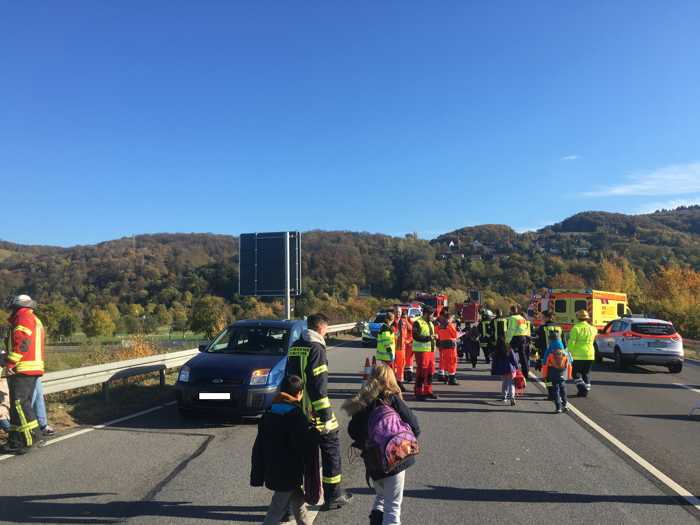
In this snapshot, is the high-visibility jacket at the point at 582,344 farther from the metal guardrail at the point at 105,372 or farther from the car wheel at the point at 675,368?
the metal guardrail at the point at 105,372

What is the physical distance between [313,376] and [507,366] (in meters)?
6.77

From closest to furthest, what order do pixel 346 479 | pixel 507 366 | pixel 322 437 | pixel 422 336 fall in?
pixel 322 437 < pixel 346 479 < pixel 507 366 < pixel 422 336

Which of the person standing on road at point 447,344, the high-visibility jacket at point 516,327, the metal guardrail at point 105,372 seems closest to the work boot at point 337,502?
the metal guardrail at point 105,372

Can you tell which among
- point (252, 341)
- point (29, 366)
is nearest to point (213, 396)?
point (252, 341)

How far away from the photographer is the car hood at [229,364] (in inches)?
342

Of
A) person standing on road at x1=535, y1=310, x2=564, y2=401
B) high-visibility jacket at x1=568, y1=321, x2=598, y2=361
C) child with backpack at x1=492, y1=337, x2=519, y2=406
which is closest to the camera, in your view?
person standing on road at x1=535, y1=310, x2=564, y2=401

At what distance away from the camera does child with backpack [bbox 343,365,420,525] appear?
4.07m

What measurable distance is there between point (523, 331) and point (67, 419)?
852 cm

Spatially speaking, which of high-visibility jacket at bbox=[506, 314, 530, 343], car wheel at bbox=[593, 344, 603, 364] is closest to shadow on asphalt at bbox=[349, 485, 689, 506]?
high-visibility jacket at bbox=[506, 314, 530, 343]

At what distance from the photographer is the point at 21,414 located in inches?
277

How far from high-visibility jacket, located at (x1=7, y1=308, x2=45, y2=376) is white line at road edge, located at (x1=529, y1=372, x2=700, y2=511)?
7336mm

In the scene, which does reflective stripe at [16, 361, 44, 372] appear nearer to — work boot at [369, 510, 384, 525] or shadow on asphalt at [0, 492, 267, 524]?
shadow on asphalt at [0, 492, 267, 524]

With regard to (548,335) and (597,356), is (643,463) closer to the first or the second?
(548,335)

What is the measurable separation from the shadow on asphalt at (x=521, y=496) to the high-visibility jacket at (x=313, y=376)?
46.2 inches
